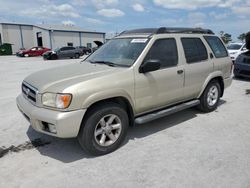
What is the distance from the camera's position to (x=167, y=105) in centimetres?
480

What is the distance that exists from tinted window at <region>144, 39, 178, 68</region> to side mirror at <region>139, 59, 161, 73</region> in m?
0.20

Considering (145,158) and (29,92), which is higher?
(29,92)

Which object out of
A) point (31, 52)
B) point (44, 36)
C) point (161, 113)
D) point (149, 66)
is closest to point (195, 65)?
point (161, 113)

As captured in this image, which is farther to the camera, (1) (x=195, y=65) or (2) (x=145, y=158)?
(1) (x=195, y=65)

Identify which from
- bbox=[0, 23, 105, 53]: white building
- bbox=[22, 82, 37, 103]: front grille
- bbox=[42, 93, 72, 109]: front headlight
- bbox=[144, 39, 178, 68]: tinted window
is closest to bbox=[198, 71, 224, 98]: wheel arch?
bbox=[144, 39, 178, 68]: tinted window

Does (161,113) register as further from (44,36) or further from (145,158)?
(44,36)

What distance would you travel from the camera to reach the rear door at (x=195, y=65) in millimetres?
5027

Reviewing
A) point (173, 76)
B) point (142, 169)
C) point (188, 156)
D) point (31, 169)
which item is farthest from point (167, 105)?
point (31, 169)

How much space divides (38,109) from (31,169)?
83 centimetres

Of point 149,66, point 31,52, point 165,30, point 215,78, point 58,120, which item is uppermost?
point 165,30

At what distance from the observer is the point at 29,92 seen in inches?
155

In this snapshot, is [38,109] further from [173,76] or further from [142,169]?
[173,76]

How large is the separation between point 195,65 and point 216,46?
3.89 ft

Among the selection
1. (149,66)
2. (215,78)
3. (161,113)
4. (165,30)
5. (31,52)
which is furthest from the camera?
(31,52)
